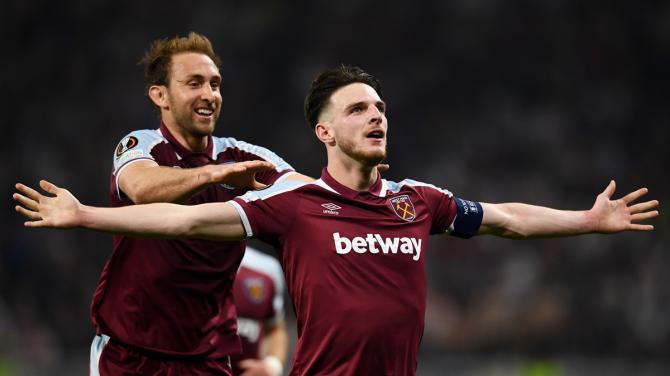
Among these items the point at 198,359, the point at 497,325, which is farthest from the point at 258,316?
the point at 497,325

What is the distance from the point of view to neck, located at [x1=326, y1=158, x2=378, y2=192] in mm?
4238

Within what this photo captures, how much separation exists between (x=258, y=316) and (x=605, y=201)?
2758mm

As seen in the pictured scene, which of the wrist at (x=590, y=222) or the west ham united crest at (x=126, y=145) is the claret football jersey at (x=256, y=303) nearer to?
the west ham united crest at (x=126, y=145)

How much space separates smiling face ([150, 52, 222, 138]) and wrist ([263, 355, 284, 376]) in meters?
1.73

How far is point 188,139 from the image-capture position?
15.7 feet

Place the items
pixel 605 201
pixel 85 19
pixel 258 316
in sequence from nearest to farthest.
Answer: pixel 605 201
pixel 258 316
pixel 85 19

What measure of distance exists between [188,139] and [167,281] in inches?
26.5

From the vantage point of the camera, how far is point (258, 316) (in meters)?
6.60

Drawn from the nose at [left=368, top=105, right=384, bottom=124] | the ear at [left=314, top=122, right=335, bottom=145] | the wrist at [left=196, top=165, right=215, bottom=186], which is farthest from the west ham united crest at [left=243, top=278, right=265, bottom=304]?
the nose at [left=368, top=105, right=384, bottom=124]

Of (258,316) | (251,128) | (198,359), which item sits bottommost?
(198,359)

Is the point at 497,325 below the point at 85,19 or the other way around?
below

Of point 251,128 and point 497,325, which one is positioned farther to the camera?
point 251,128

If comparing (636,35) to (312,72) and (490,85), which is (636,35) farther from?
(312,72)

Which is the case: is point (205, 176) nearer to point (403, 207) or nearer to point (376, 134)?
point (376, 134)
